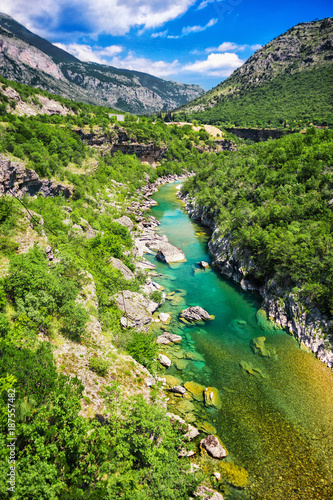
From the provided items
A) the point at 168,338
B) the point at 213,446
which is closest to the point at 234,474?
the point at 213,446

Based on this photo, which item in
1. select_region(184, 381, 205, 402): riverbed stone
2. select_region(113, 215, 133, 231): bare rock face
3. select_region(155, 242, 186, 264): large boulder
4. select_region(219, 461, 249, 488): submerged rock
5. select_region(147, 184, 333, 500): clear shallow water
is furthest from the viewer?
select_region(113, 215, 133, 231): bare rock face

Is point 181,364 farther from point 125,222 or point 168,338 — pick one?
point 125,222

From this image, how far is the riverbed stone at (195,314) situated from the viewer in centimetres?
2478

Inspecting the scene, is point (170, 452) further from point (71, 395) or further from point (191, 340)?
point (191, 340)

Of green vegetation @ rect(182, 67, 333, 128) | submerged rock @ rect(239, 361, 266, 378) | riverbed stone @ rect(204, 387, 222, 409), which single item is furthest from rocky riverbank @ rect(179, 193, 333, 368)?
green vegetation @ rect(182, 67, 333, 128)

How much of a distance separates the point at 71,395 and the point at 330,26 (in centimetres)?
19385

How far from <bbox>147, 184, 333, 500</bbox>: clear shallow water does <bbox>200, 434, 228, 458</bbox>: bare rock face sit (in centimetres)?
47

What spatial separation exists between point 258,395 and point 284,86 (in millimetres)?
165477

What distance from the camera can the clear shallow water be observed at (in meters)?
13.4

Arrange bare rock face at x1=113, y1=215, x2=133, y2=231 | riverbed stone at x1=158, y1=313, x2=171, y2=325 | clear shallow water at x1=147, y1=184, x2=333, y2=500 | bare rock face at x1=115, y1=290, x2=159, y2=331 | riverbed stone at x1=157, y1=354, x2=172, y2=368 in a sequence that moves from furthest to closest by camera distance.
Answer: bare rock face at x1=113, y1=215, x2=133, y2=231, riverbed stone at x1=158, y1=313, x2=171, y2=325, bare rock face at x1=115, y1=290, x2=159, y2=331, riverbed stone at x1=157, y1=354, x2=172, y2=368, clear shallow water at x1=147, y1=184, x2=333, y2=500

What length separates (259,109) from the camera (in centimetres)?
13725

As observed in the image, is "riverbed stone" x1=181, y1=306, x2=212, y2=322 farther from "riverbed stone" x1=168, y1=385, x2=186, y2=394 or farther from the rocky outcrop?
the rocky outcrop

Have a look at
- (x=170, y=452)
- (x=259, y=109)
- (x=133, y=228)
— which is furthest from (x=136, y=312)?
(x=259, y=109)

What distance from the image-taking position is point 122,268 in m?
27.8
